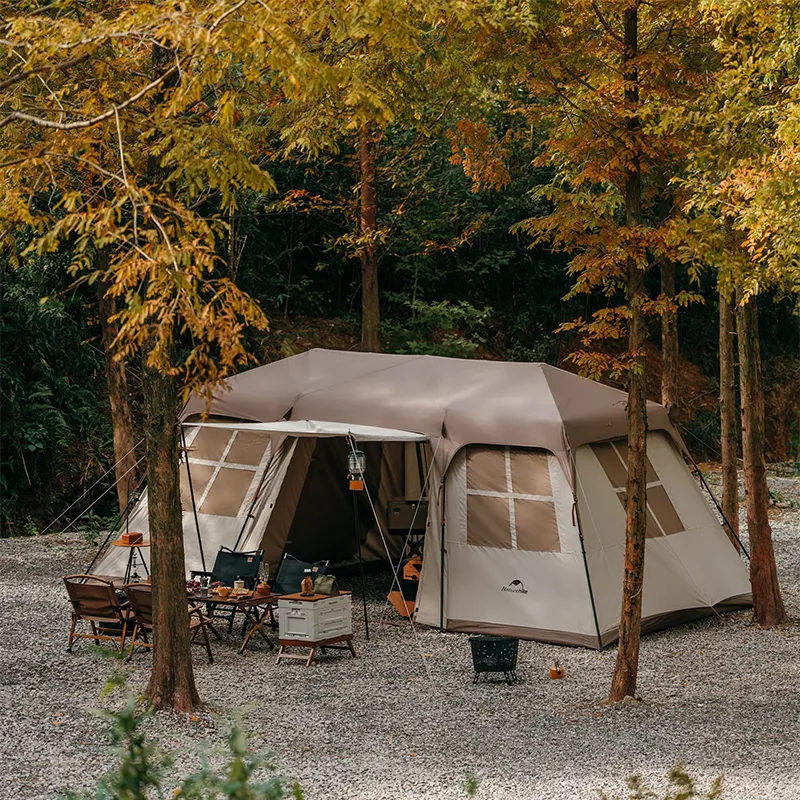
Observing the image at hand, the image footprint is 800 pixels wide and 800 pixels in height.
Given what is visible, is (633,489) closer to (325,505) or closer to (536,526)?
(536,526)

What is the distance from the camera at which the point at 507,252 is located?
72.2 feet

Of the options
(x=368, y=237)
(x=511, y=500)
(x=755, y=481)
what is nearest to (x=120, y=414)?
(x=368, y=237)

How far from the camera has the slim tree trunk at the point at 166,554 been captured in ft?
24.9

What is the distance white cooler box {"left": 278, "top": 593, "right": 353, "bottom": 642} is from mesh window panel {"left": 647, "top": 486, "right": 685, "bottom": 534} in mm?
3419

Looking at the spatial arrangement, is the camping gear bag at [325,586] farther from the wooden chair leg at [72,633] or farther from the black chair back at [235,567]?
the wooden chair leg at [72,633]

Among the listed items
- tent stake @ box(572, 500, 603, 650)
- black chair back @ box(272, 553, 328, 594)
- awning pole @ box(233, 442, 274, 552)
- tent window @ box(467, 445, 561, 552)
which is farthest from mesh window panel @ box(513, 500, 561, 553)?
awning pole @ box(233, 442, 274, 552)

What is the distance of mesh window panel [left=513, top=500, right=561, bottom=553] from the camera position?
10281 mm

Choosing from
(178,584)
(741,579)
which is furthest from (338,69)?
(741,579)

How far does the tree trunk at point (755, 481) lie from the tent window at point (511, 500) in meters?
1.79

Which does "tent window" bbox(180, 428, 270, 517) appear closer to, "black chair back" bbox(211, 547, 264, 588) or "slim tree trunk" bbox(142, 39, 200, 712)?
"black chair back" bbox(211, 547, 264, 588)

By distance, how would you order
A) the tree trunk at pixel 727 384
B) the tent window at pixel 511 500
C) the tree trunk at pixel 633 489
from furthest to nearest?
the tree trunk at pixel 727 384, the tent window at pixel 511 500, the tree trunk at pixel 633 489

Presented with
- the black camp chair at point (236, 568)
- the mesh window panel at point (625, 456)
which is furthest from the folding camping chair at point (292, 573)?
the mesh window panel at point (625, 456)

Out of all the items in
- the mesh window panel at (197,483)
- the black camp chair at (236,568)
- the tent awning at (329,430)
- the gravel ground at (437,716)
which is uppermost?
the tent awning at (329,430)

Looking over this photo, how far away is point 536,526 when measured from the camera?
34.0 ft
